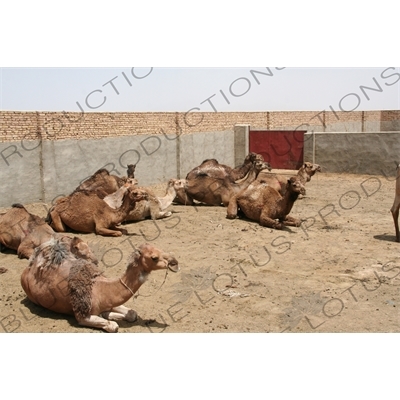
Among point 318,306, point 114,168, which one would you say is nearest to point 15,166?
point 114,168

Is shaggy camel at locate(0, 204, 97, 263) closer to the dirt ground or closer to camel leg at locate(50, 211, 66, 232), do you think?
the dirt ground

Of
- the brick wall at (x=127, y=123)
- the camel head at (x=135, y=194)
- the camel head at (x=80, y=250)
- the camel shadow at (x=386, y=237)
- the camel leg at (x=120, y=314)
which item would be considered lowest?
the camel shadow at (x=386, y=237)

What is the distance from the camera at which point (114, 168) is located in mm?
16609

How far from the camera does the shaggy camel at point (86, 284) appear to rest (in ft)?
18.6

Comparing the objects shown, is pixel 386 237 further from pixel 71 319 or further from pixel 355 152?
pixel 355 152

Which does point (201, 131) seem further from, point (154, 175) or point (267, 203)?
point (267, 203)

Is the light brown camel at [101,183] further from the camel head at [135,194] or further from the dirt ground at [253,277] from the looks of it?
the camel head at [135,194]

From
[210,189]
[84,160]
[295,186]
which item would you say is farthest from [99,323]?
[84,160]

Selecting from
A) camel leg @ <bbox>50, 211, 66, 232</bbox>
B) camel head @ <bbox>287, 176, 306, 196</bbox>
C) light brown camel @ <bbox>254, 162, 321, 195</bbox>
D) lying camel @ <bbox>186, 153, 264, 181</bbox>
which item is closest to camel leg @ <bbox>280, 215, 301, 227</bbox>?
camel head @ <bbox>287, 176, 306, 196</bbox>

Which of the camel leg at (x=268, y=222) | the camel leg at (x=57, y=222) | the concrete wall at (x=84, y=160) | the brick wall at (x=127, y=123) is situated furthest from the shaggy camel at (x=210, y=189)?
the brick wall at (x=127, y=123)

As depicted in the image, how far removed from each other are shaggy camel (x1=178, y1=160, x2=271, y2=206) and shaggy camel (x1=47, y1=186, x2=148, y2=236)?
10.8 feet

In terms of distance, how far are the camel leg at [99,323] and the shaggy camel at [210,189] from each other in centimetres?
772

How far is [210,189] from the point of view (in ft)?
44.0

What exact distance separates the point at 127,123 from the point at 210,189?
208 inches
